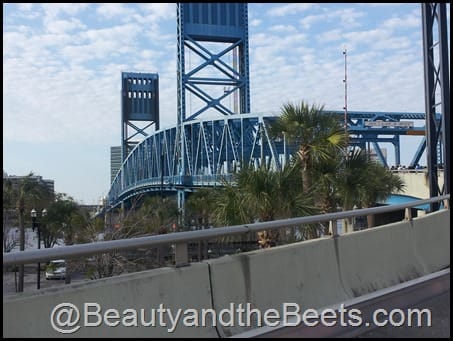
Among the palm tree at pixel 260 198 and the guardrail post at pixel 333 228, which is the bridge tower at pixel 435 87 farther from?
the guardrail post at pixel 333 228

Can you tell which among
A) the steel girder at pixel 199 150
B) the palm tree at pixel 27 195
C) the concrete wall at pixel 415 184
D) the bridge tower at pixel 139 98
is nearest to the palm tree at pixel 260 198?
the concrete wall at pixel 415 184

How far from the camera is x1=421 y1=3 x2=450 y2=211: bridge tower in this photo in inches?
486

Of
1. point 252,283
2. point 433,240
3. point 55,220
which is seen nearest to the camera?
point 252,283

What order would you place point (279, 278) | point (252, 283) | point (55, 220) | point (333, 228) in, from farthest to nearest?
1. point (55, 220)
2. point (333, 228)
3. point (279, 278)
4. point (252, 283)

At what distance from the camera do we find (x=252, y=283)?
5.54 metres

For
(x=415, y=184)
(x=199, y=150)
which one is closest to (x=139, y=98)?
(x=199, y=150)

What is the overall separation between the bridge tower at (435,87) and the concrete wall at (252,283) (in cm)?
456

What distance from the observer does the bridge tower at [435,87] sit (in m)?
12.3

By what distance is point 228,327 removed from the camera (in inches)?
201

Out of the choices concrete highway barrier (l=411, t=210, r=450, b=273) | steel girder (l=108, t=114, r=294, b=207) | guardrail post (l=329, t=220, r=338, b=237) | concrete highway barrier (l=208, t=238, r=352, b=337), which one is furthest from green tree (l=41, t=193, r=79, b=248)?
concrete highway barrier (l=208, t=238, r=352, b=337)

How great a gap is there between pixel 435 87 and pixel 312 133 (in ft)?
14.4

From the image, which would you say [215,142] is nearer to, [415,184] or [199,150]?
[199,150]

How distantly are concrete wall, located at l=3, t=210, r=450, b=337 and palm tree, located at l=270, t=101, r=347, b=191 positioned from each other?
25.4ft

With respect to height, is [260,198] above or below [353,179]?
below
